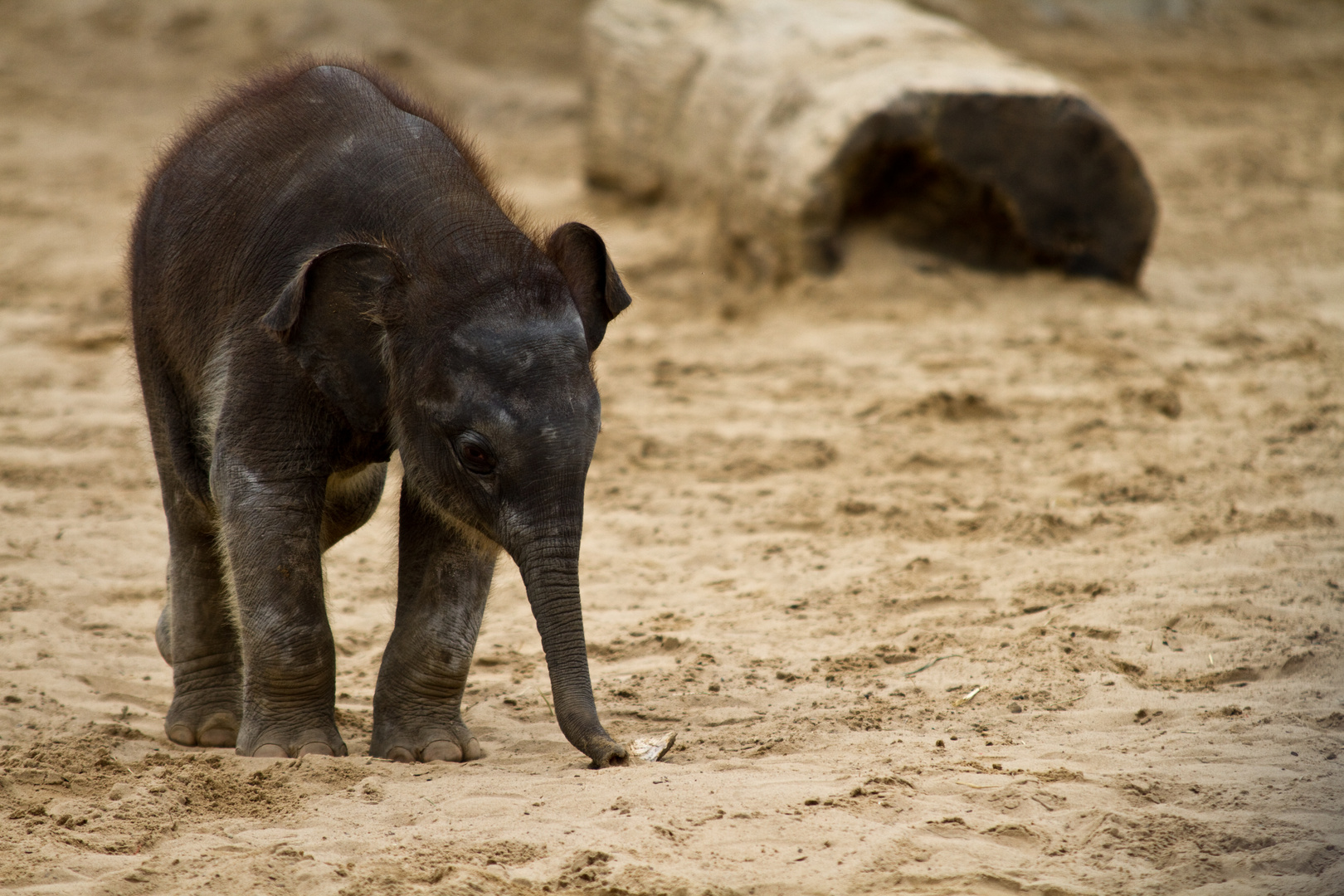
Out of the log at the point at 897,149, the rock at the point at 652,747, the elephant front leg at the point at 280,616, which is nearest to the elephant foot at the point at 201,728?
the elephant front leg at the point at 280,616

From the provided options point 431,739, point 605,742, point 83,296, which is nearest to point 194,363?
point 431,739

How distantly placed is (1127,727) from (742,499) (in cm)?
299

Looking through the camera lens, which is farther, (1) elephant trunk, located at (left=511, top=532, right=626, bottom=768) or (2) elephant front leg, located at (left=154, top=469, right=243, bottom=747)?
(2) elephant front leg, located at (left=154, top=469, right=243, bottom=747)

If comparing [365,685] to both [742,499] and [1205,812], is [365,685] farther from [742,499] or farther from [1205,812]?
[1205,812]

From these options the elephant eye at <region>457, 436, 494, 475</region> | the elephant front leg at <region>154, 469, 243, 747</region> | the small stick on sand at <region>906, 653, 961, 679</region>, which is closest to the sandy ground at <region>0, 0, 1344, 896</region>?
the small stick on sand at <region>906, 653, 961, 679</region>

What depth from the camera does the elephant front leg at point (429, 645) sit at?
4.51 metres

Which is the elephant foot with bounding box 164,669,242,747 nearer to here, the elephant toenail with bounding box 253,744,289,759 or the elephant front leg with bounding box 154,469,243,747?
the elephant front leg with bounding box 154,469,243,747

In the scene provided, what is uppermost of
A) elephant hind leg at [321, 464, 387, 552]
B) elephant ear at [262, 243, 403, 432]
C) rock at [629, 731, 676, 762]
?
elephant ear at [262, 243, 403, 432]

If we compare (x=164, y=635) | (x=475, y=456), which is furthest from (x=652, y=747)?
(x=164, y=635)

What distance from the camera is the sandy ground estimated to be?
3461 mm

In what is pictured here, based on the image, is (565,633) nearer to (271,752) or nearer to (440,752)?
(440,752)

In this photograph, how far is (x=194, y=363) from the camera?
4.56 meters

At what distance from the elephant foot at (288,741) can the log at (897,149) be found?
5984mm

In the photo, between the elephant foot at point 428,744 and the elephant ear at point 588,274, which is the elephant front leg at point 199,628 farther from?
the elephant ear at point 588,274
